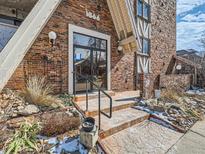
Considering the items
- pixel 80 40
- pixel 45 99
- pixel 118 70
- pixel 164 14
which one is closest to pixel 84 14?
pixel 80 40

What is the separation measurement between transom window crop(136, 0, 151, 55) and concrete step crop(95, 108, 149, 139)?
7.66 m

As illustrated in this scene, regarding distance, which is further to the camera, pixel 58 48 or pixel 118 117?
pixel 58 48

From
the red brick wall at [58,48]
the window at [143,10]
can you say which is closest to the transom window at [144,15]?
the window at [143,10]

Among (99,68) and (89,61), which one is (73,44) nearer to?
(89,61)

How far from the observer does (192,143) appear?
18.5 ft

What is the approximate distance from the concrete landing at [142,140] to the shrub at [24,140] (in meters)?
1.66

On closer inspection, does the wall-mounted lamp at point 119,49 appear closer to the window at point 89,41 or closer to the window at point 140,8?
the window at point 89,41

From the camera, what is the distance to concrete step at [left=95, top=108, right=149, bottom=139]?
5.31 metres

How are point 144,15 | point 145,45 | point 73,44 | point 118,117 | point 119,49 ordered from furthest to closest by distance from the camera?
point 145,45
point 144,15
point 119,49
point 73,44
point 118,117

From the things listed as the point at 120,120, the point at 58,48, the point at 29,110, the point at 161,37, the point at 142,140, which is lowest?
the point at 142,140

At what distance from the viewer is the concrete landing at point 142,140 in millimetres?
4805

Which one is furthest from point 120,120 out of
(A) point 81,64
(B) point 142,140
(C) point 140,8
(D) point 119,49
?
(C) point 140,8

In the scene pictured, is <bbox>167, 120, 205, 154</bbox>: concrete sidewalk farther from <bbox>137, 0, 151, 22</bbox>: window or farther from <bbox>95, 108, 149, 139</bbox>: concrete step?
<bbox>137, 0, 151, 22</bbox>: window

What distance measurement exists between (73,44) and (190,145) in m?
5.68
